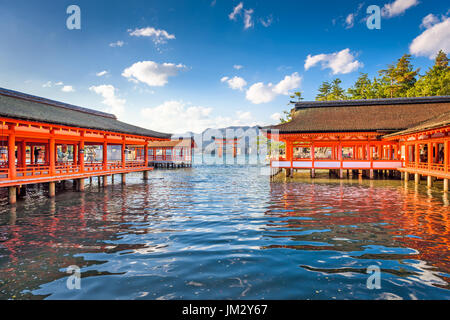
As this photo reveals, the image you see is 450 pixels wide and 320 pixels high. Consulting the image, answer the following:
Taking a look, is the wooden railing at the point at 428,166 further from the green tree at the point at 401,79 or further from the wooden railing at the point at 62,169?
the green tree at the point at 401,79

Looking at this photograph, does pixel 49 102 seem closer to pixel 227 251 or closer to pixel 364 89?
pixel 227 251

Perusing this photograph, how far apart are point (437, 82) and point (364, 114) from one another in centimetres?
2582

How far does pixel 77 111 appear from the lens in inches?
898

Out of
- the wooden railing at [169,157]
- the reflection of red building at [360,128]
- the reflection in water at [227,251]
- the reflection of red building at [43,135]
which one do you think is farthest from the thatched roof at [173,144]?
the reflection in water at [227,251]

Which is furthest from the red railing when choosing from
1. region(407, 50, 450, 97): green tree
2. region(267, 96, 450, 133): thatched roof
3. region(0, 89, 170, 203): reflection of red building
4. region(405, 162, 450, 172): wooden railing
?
region(407, 50, 450, 97): green tree

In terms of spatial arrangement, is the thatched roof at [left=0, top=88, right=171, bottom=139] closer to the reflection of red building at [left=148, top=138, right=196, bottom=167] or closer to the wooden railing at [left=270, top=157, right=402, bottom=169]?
the wooden railing at [left=270, top=157, right=402, bottom=169]

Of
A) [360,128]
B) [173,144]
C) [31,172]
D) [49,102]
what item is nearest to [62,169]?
[31,172]

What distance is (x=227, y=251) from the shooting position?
6484mm

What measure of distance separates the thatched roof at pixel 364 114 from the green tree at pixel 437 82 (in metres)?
16.3

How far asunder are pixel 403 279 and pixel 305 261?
1.82m

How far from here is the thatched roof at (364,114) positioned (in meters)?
23.6

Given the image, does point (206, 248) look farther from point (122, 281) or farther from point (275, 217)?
point (275, 217)

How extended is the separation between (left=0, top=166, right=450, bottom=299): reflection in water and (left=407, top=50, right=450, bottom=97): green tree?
1492 inches

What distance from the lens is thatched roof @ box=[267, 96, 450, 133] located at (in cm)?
2356
